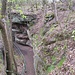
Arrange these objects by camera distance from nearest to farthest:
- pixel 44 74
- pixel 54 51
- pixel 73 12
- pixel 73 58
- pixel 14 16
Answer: pixel 73 58
pixel 44 74
pixel 54 51
pixel 73 12
pixel 14 16

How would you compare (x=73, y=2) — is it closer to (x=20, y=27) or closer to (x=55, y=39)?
(x=55, y=39)

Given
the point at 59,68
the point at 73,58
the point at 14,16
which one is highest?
the point at 14,16

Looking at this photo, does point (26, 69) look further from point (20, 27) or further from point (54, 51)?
point (20, 27)

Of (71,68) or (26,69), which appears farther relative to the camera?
(26,69)

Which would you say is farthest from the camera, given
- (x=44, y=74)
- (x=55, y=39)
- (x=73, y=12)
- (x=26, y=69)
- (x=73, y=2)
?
(x=73, y=2)

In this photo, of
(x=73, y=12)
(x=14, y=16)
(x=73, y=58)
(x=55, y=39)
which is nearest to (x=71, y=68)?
(x=73, y=58)

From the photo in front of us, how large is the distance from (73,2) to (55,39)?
8.36m

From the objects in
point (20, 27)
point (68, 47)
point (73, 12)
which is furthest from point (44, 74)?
point (20, 27)

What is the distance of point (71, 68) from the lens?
27.5 ft

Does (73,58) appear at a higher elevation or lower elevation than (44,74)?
higher

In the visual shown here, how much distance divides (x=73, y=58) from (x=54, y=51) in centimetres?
302

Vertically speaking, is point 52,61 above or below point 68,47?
below

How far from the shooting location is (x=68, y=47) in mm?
10914

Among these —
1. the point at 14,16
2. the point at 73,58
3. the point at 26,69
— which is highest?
the point at 14,16
